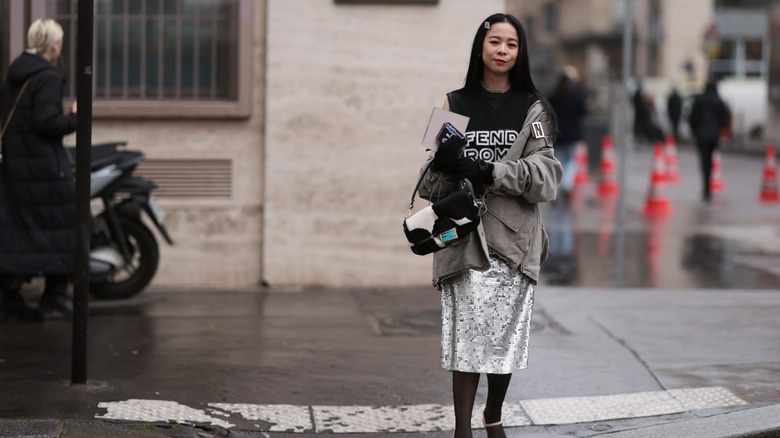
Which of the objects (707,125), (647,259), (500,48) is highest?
(500,48)

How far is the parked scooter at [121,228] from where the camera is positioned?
8719mm

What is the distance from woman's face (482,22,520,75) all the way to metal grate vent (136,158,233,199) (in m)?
4.83

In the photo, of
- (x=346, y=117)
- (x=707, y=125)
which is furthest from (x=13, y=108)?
(x=707, y=125)

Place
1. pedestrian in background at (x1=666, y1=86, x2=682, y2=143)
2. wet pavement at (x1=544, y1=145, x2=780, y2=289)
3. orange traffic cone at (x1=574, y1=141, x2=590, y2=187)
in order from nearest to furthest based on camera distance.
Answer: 1. wet pavement at (x1=544, y1=145, x2=780, y2=289)
2. orange traffic cone at (x1=574, y1=141, x2=590, y2=187)
3. pedestrian in background at (x1=666, y1=86, x2=682, y2=143)

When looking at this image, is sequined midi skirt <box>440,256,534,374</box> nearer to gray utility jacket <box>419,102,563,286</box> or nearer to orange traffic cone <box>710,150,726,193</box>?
gray utility jacket <box>419,102,563,286</box>

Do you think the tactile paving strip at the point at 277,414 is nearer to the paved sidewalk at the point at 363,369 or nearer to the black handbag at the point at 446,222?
the paved sidewalk at the point at 363,369

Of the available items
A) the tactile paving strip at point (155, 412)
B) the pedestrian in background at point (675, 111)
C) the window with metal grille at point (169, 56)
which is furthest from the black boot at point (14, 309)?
the pedestrian in background at point (675, 111)

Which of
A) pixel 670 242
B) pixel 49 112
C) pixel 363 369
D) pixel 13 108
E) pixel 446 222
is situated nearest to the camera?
pixel 446 222

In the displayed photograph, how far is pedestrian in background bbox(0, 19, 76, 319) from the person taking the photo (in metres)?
7.98

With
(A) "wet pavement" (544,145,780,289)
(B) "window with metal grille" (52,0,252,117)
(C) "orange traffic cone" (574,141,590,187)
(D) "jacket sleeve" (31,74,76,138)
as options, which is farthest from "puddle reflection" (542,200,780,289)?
(C) "orange traffic cone" (574,141,590,187)

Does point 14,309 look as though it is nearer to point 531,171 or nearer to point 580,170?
point 531,171

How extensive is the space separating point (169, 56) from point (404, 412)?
453cm

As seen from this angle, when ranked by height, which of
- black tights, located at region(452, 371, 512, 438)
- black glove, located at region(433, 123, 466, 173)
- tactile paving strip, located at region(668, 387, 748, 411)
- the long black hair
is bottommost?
tactile paving strip, located at region(668, 387, 748, 411)

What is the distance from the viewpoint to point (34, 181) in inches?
318
